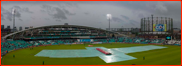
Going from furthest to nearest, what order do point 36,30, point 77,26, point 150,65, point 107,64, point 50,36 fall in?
point 77,26
point 36,30
point 50,36
point 107,64
point 150,65

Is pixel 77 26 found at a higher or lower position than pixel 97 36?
higher

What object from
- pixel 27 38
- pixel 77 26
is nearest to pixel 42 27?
pixel 27 38

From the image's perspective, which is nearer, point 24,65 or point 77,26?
point 24,65

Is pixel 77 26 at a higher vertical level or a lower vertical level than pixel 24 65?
higher

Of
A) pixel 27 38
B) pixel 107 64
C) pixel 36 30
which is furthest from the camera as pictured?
pixel 36 30

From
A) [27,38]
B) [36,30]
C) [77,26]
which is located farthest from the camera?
[77,26]

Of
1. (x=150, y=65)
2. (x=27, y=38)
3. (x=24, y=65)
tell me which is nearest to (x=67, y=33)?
(x=27, y=38)

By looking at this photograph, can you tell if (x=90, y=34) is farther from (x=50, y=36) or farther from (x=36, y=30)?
(x=36, y=30)

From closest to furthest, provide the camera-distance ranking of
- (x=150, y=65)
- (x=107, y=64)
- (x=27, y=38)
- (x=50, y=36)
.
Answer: (x=150, y=65) < (x=107, y=64) < (x=27, y=38) < (x=50, y=36)

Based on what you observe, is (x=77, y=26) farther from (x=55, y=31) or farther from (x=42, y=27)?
(x=42, y=27)
